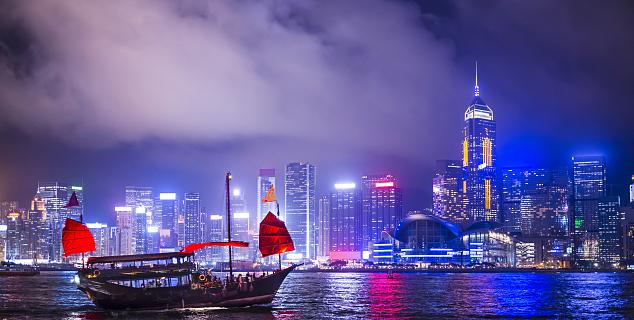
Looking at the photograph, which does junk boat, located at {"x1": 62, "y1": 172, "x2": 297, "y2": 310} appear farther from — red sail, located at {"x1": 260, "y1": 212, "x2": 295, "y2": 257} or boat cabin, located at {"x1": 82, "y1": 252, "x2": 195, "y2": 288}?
red sail, located at {"x1": 260, "y1": 212, "x2": 295, "y2": 257}

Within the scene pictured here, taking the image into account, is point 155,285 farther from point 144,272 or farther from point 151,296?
point 144,272

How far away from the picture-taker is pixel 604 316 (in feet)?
287

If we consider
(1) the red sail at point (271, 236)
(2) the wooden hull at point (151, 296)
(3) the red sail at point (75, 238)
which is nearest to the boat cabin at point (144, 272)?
(2) the wooden hull at point (151, 296)

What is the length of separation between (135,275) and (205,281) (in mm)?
7623

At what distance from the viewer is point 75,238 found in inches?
3713

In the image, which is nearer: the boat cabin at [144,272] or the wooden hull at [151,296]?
the boat cabin at [144,272]

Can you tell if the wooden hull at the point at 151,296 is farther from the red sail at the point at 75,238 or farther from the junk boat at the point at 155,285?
the red sail at the point at 75,238

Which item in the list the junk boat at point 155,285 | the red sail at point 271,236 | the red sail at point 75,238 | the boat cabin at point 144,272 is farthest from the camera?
the red sail at point 75,238

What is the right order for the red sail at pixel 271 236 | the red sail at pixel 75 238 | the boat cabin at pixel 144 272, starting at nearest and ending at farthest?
the boat cabin at pixel 144 272 < the red sail at pixel 271 236 < the red sail at pixel 75 238

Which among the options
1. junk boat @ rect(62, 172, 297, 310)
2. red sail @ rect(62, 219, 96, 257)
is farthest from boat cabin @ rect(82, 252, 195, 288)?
red sail @ rect(62, 219, 96, 257)

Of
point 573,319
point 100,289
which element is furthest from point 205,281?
point 573,319

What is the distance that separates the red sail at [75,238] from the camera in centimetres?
9419

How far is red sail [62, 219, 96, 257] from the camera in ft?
309

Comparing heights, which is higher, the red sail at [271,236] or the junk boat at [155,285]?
the red sail at [271,236]
